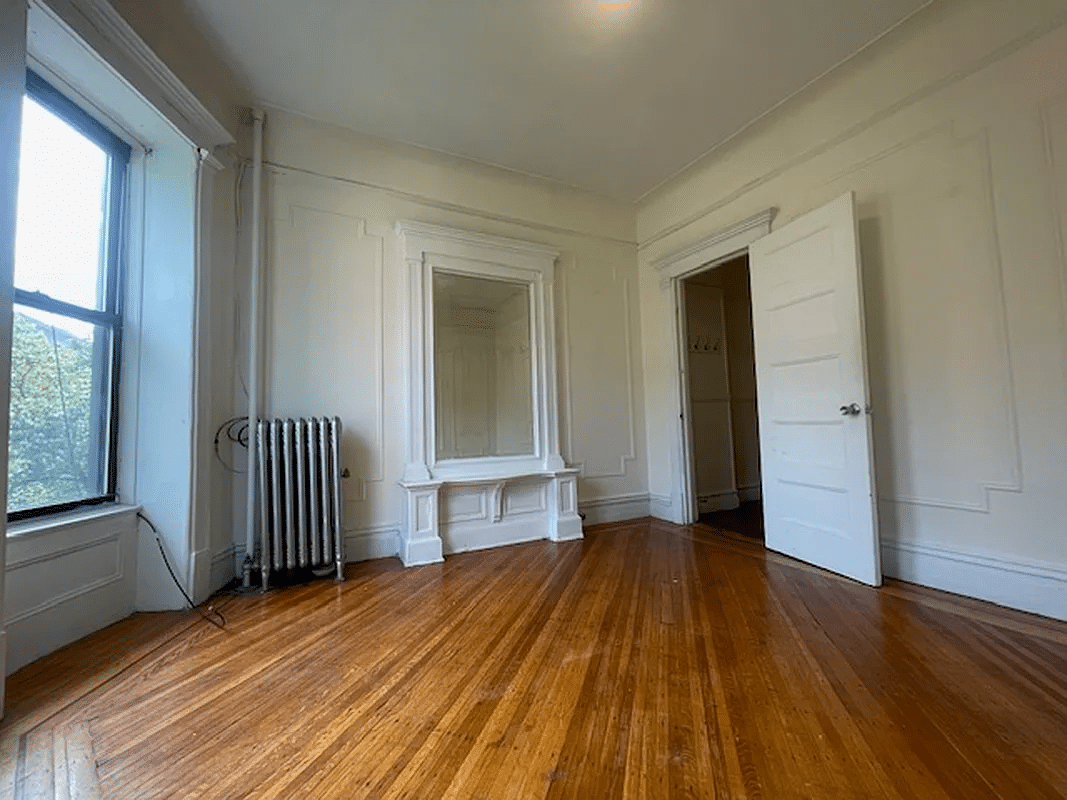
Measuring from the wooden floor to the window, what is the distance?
738 mm

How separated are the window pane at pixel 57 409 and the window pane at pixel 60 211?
0.16 meters

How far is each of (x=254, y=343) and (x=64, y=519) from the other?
3.92ft

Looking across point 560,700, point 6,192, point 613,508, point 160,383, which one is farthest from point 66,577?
point 613,508

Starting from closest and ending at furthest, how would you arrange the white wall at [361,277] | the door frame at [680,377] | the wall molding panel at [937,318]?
the wall molding panel at [937,318] → the white wall at [361,277] → the door frame at [680,377]

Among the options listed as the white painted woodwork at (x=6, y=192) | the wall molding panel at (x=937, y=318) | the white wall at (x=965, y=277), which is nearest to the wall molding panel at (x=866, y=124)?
the white wall at (x=965, y=277)

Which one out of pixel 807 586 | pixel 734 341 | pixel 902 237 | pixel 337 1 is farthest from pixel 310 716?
pixel 734 341

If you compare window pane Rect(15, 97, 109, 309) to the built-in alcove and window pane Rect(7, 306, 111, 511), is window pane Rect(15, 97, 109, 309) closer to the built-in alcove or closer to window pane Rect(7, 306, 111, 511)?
window pane Rect(7, 306, 111, 511)

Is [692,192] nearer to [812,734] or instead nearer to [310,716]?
[812,734]

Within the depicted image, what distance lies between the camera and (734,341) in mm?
4988

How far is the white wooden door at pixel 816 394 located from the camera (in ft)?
8.01

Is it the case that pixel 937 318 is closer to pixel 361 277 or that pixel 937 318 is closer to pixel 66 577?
pixel 361 277

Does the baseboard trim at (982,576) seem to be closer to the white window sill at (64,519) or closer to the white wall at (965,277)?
the white wall at (965,277)

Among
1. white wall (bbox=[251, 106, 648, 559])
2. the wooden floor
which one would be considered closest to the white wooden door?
the wooden floor

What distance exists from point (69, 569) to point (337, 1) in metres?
2.79
